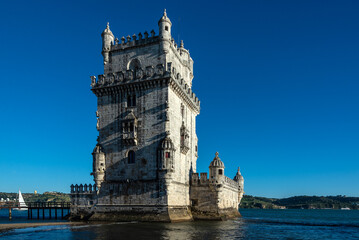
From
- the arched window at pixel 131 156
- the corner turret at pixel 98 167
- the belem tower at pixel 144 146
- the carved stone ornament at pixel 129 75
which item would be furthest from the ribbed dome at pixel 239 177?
the carved stone ornament at pixel 129 75

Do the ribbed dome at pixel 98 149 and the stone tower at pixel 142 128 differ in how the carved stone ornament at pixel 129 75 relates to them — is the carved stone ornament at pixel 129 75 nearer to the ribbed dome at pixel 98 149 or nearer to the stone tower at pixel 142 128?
the stone tower at pixel 142 128

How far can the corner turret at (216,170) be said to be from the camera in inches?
1860

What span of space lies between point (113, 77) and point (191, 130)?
14.4 m

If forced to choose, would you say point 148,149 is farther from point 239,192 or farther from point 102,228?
point 239,192

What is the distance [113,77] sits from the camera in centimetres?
4547

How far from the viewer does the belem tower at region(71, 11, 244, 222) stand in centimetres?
4159

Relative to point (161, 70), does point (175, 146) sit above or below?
below

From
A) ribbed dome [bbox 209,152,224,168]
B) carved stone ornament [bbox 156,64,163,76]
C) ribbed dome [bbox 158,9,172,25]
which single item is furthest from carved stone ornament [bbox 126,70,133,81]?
ribbed dome [bbox 209,152,224,168]

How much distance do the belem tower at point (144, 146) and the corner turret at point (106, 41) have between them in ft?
0.42

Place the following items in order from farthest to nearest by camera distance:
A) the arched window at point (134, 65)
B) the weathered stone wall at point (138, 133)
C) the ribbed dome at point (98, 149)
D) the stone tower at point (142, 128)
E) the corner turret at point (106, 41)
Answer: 1. the corner turret at point (106, 41)
2. the arched window at point (134, 65)
3. the ribbed dome at point (98, 149)
4. the weathered stone wall at point (138, 133)
5. the stone tower at point (142, 128)

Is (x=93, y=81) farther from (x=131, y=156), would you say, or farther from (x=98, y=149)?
(x=131, y=156)

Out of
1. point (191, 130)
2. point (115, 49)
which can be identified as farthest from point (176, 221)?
point (115, 49)

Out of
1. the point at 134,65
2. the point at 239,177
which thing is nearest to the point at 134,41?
the point at 134,65

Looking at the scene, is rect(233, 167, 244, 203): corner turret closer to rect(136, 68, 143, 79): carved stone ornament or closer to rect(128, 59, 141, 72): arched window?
rect(128, 59, 141, 72): arched window
